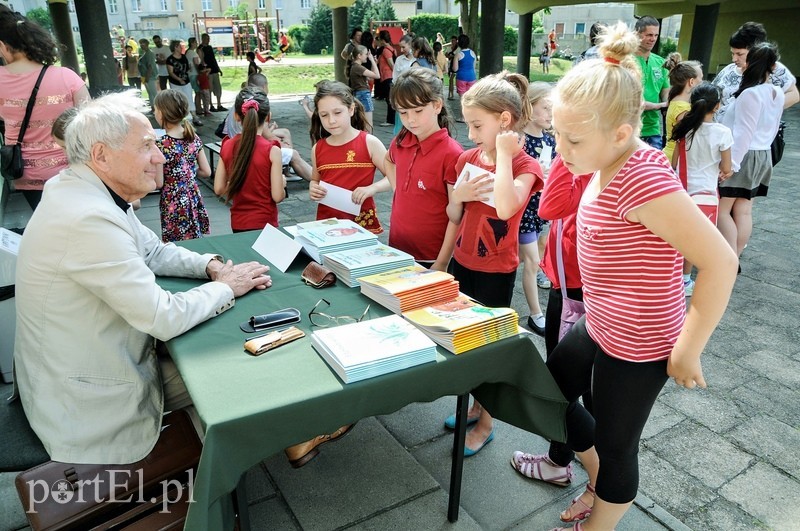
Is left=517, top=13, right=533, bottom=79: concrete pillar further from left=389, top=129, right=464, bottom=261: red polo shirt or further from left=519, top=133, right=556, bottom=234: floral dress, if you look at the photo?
left=389, top=129, right=464, bottom=261: red polo shirt

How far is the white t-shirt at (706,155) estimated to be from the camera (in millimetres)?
3752

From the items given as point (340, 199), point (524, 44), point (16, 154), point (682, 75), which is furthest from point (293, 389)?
point (524, 44)

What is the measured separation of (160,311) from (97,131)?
654mm

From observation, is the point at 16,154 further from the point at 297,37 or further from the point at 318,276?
the point at 297,37

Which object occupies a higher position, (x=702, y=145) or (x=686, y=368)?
(x=702, y=145)

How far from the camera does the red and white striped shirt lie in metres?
1.43

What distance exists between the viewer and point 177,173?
3818 millimetres

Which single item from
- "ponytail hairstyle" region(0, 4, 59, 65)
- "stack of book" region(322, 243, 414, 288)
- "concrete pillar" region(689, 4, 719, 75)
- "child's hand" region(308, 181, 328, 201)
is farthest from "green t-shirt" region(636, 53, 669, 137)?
"concrete pillar" region(689, 4, 719, 75)

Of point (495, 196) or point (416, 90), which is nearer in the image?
point (495, 196)

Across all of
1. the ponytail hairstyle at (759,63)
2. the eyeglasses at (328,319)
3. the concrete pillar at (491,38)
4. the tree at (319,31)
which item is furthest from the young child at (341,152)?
the tree at (319,31)

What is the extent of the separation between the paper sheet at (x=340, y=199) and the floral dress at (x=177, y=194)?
1339 millimetres

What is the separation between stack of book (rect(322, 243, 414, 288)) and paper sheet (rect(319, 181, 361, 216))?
2.06 feet

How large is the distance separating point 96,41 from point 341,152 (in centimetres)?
777

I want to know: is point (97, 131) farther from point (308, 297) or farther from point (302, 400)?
point (302, 400)
